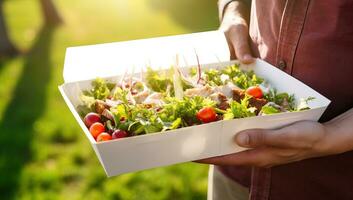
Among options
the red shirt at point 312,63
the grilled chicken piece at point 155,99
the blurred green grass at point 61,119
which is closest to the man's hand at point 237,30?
the red shirt at point 312,63

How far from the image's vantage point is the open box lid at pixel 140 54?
2107 millimetres

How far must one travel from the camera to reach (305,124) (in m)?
1.65

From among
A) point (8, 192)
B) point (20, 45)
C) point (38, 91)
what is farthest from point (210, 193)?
point (20, 45)

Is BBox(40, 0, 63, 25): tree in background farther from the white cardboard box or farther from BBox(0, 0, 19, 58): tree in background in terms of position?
the white cardboard box

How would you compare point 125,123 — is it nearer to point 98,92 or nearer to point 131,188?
point 98,92

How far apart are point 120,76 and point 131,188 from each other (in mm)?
1554

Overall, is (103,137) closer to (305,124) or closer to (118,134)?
(118,134)

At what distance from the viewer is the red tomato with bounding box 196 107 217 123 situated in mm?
1731

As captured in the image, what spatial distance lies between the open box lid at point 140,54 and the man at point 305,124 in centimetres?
21

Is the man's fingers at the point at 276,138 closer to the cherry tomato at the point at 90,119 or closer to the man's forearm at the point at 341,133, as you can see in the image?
the man's forearm at the point at 341,133

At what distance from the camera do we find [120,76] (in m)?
2.14

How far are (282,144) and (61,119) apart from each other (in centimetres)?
305

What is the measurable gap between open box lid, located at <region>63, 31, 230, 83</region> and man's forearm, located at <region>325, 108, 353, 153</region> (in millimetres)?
704

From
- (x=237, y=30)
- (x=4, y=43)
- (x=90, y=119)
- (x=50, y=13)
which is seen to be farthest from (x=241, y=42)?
(x=50, y=13)
